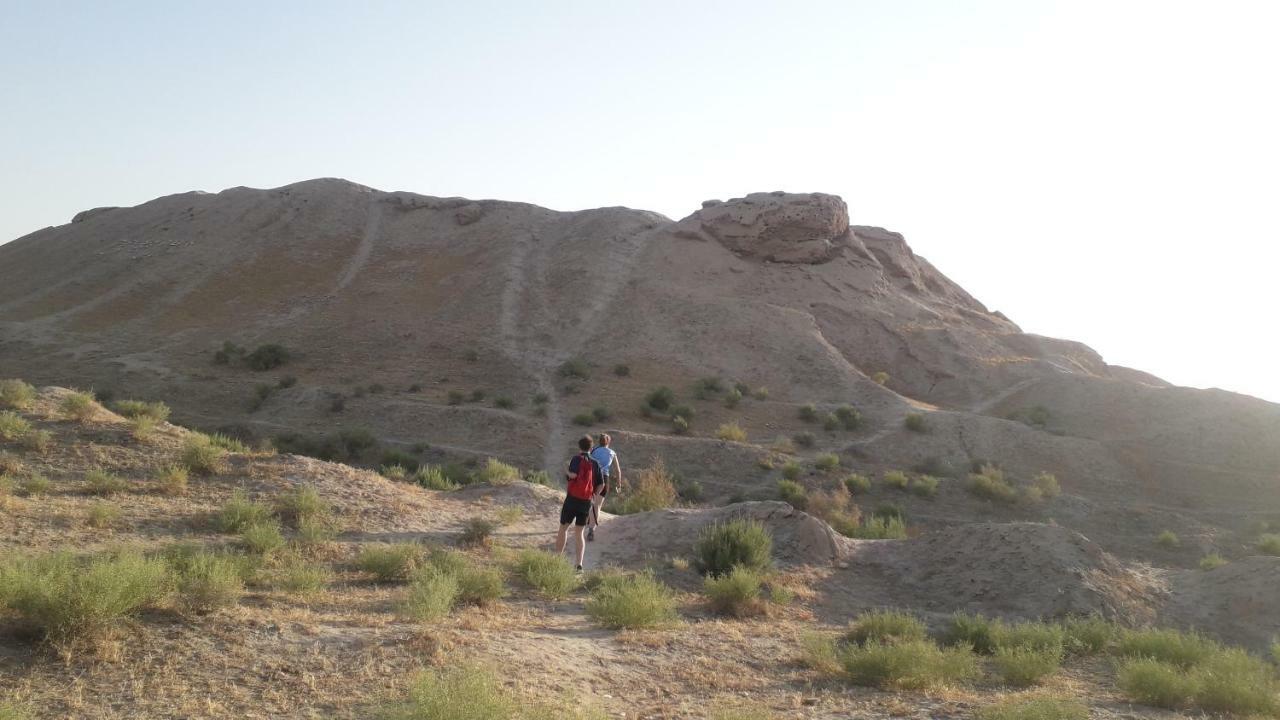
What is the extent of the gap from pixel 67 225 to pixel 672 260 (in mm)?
37730

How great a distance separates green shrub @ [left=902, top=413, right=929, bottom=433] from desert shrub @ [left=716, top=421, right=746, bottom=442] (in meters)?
5.26

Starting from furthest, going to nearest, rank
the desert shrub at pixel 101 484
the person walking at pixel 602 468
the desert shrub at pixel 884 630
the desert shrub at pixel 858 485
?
the desert shrub at pixel 858 485, the person walking at pixel 602 468, the desert shrub at pixel 101 484, the desert shrub at pixel 884 630

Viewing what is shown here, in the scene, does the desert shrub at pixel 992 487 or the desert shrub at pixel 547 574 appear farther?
the desert shrub at pixel 992 487

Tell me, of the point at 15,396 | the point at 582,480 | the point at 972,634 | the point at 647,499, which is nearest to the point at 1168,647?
the point at 972,634

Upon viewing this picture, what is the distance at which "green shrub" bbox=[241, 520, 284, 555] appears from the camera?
28.6 feet

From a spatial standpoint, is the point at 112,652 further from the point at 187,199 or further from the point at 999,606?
the point at 187,199

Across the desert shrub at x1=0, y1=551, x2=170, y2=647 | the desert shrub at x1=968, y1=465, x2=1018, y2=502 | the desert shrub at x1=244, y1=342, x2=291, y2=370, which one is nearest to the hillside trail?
the desert shrub at x1=244, y1=342, x2=291, y2=370

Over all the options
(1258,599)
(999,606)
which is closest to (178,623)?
(999,606)

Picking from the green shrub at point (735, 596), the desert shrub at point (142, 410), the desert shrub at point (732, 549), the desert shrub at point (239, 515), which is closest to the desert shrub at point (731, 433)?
the desert shrub at point (732, 549)

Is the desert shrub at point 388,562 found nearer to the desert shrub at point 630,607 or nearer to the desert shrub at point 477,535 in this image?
the desert shrub at point 477,535

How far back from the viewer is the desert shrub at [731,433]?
25.4 metres

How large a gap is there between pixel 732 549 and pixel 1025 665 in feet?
13.1

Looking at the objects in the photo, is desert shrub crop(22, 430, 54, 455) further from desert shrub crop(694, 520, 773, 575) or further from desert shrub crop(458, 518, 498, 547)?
desert shrub crop(694, 520, 773, 575)

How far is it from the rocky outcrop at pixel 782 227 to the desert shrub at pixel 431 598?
35.7 m
